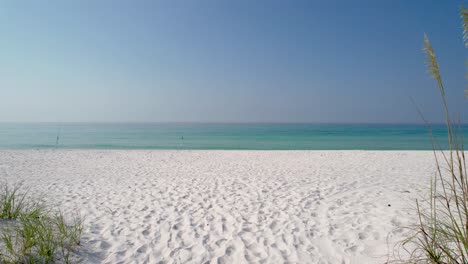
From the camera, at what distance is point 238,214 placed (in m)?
4.49

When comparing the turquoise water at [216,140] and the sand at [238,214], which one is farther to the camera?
the turquoise water at [216,140]

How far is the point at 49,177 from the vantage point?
7914mm

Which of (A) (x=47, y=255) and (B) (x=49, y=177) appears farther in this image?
(B) (x=49, y=177)

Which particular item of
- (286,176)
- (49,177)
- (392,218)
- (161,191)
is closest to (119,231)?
(161,191)

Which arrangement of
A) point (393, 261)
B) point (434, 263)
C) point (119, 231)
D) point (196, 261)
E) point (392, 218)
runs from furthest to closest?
point (392, 218)
point (119, 231)
point (196, 261)
point (393, 261)
point (434, 263)

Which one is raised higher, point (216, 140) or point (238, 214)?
point (238, 214)

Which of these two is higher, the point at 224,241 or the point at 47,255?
the point at 47,255

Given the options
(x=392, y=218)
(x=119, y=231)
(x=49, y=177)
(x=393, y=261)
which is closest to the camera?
(x=393, y=261)

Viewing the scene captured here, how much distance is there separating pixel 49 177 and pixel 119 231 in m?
6.20

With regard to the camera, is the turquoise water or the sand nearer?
the sand

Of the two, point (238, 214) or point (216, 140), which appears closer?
point (238, 214)

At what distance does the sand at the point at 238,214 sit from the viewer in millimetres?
3150

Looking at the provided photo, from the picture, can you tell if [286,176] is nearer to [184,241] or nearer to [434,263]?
[184,241]

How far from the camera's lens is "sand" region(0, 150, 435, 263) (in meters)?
3.15
